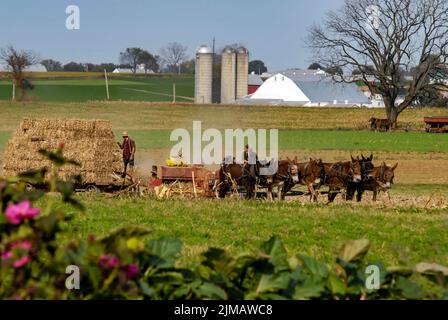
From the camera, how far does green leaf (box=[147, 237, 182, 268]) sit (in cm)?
568

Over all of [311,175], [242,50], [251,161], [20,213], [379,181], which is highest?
[242,50]

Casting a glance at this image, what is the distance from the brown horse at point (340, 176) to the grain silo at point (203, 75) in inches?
2316

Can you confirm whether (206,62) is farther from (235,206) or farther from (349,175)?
(235,206)

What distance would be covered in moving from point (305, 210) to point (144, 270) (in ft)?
39.0

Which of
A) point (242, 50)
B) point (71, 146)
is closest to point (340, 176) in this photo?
point (71, 146)

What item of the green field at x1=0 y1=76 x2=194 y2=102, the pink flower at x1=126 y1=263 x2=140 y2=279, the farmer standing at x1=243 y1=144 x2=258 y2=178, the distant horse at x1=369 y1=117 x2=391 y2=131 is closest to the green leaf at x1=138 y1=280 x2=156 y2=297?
the pink flower at x1=126 y1=263 x2=140 y2=279

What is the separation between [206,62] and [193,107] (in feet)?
32.8

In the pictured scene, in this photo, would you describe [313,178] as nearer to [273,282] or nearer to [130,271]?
[273,282]

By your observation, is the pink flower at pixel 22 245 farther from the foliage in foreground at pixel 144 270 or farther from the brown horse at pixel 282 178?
the brown horse at pixel 282 178

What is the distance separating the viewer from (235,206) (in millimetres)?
18031

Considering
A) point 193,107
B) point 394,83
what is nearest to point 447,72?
point 394,83

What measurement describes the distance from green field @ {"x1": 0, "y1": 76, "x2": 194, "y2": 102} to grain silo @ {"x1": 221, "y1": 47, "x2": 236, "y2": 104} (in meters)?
3.44

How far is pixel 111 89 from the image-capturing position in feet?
306

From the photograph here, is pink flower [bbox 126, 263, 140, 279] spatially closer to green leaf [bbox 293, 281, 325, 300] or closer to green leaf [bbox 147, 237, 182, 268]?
green leaf [bbox 147, 237, 182, 268]
